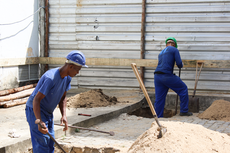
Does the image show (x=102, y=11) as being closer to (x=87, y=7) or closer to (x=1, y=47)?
(x=87, y=7)

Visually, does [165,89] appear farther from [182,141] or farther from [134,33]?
[182,141]

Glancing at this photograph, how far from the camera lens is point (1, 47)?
8.45 m

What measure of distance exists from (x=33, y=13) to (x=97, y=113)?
18.2 ft

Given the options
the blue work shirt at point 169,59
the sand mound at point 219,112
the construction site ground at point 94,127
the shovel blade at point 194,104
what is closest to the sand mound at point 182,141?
the construction site ground at point 94,127

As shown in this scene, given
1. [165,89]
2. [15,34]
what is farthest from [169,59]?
[15,34]

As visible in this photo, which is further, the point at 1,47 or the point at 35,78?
the point at 35,78

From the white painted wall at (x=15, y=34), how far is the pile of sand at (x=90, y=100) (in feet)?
8.31

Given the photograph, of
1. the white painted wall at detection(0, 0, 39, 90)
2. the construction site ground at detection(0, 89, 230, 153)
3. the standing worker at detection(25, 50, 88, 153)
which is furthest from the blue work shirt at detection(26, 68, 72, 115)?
the white painted wall at detection(0, 0, 39, 90)

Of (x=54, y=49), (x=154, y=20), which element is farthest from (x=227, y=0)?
(x=54, y=49)

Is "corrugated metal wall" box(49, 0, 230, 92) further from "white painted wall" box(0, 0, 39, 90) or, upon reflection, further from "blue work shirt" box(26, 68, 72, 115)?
"blue work shirt" box(26, 68, 72, 115)

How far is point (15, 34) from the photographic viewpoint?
9.06m

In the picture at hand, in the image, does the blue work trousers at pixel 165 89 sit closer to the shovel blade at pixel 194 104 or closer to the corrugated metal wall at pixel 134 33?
the shovel blade at pixel 194 104

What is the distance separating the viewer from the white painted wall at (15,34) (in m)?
8.52

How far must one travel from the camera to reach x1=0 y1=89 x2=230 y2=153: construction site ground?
4.41 m
